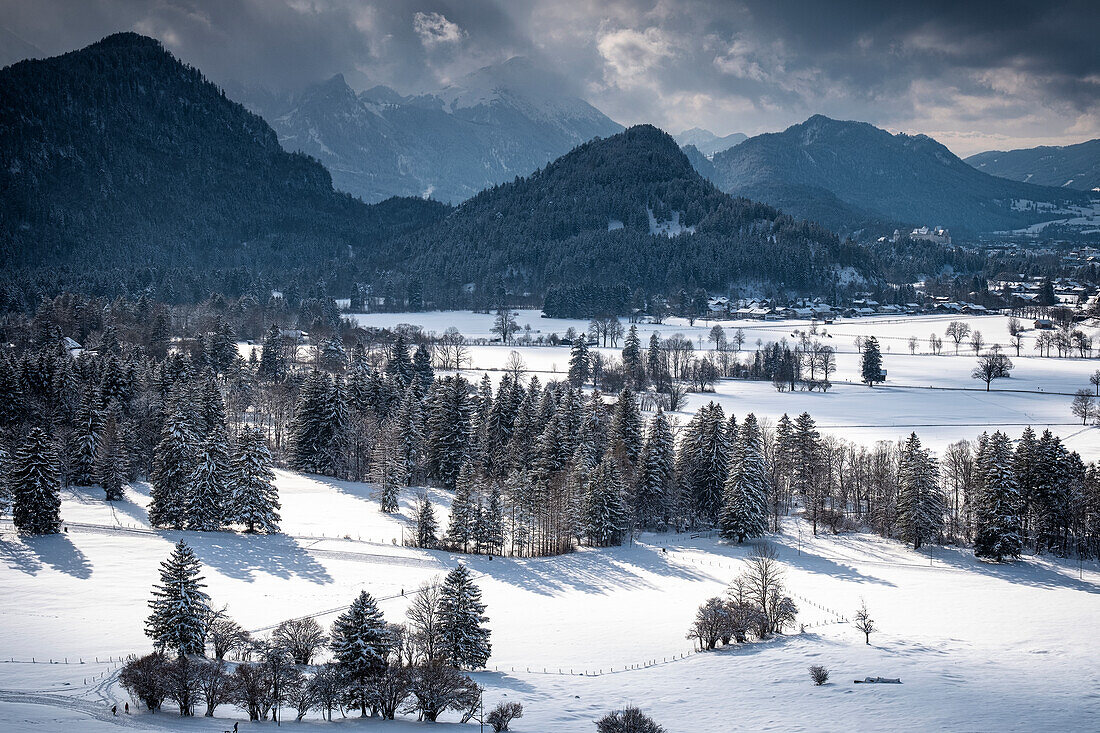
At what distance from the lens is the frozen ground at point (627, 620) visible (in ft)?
115

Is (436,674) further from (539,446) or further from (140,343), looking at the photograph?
(140,343)

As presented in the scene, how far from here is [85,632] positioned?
44.8 meters

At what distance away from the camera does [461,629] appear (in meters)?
42.3

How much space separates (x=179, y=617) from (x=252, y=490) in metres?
29.7

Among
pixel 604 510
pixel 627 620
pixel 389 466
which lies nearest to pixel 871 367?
pixel 604 510

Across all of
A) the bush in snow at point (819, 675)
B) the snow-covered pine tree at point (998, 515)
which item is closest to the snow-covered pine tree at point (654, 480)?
the snow-covered pine tree at point (998, 515)

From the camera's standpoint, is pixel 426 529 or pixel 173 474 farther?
pixel 173 474

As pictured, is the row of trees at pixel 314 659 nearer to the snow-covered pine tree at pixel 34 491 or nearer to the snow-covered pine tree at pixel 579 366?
the snow-covered pine tree at pixel 34 491

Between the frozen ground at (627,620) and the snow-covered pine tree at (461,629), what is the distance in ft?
4.31

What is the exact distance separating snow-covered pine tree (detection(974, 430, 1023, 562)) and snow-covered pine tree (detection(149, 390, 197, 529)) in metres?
A: 70.8

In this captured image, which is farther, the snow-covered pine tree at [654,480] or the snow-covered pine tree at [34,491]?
the snow-covered pine tree at [654,480]

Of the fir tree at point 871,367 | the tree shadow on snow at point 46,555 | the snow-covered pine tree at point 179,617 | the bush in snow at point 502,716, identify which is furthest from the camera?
the fir tree at point 871,367

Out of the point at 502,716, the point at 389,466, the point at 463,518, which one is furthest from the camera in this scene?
the point at 389,466

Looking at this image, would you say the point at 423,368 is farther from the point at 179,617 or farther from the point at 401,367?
the point at 179,617
